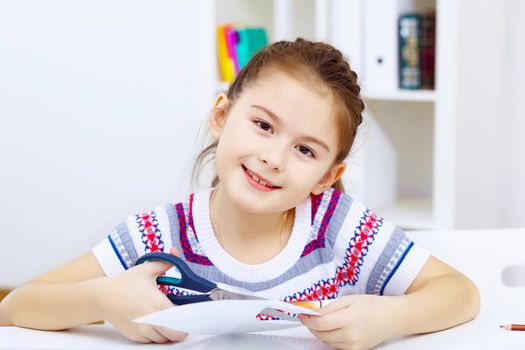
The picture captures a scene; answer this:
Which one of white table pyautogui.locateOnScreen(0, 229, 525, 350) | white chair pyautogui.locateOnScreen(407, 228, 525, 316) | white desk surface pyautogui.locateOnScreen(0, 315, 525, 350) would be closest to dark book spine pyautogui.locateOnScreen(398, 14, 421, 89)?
white chair pyautogui.locateOnScreen(407, 228, 525, 316)

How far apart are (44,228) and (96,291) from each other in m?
2.07

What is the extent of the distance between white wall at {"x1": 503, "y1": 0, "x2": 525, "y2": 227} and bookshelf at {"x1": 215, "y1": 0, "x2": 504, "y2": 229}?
4 cm

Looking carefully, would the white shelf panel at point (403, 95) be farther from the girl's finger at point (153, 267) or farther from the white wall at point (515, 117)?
the girl's finger at point (153, 267)

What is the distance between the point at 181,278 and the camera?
3.35ft

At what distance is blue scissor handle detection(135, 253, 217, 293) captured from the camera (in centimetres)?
101

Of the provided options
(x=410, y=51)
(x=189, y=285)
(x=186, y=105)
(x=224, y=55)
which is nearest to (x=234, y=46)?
(x=224, y=55)

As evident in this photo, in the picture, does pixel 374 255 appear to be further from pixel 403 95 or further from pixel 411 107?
pixel 411 107

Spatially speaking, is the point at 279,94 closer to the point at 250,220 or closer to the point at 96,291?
the point at 250,220

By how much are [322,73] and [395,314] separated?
346 millimetres

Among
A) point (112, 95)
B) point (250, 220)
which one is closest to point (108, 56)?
point (112, 95)

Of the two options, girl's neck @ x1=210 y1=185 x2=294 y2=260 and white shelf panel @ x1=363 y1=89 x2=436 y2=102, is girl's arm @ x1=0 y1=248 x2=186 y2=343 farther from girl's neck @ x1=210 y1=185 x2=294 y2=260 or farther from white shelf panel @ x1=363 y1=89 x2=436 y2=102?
white shelf panel @ x1=363 y1=89 x2=436 y2=102

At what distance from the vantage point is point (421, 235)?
1.40m

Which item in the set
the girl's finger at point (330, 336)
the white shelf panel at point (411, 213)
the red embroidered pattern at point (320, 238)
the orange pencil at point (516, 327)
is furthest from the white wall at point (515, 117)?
the girl's finger at point (330, 336)

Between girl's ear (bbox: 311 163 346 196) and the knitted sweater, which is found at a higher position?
girl's ear (bbox: 311 163 346 196)
